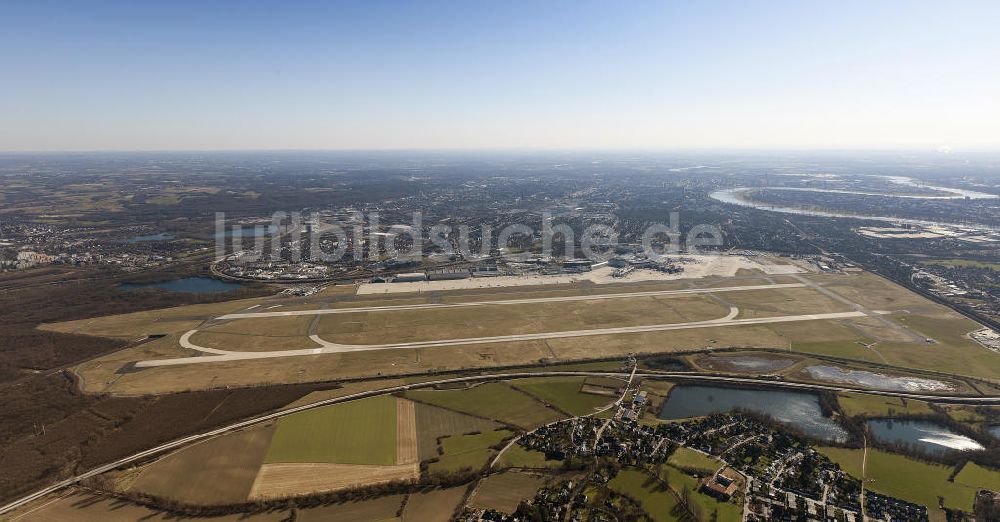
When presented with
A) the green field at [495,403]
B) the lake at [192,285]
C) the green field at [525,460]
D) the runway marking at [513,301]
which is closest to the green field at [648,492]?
the green field at [525,460]

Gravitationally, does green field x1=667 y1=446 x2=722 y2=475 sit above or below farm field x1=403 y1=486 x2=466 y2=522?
above

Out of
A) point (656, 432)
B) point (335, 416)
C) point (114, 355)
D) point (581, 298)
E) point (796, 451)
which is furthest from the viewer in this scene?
point (581, 298)

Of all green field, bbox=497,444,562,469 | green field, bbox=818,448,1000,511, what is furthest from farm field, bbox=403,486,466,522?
green field, bbox=818,448,1000,511

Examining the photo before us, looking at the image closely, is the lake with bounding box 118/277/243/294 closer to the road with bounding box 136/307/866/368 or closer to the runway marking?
the runway marking

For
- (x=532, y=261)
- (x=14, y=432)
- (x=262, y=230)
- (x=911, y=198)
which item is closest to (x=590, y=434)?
(x=14, y=432)

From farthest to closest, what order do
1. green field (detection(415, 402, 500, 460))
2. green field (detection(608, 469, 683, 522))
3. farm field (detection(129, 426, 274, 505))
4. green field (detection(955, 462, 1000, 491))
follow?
green field (detection(415, 402, 500, 460))
green field (detection(955, 462, 1000, 491))
farm field (detection(129, 426, 274, 505))
green field (detection(608, 469, 683, 522))

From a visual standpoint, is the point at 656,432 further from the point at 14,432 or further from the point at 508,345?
the point at 14,432

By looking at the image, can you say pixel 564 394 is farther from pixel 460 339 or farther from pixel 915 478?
pixel 915 478
